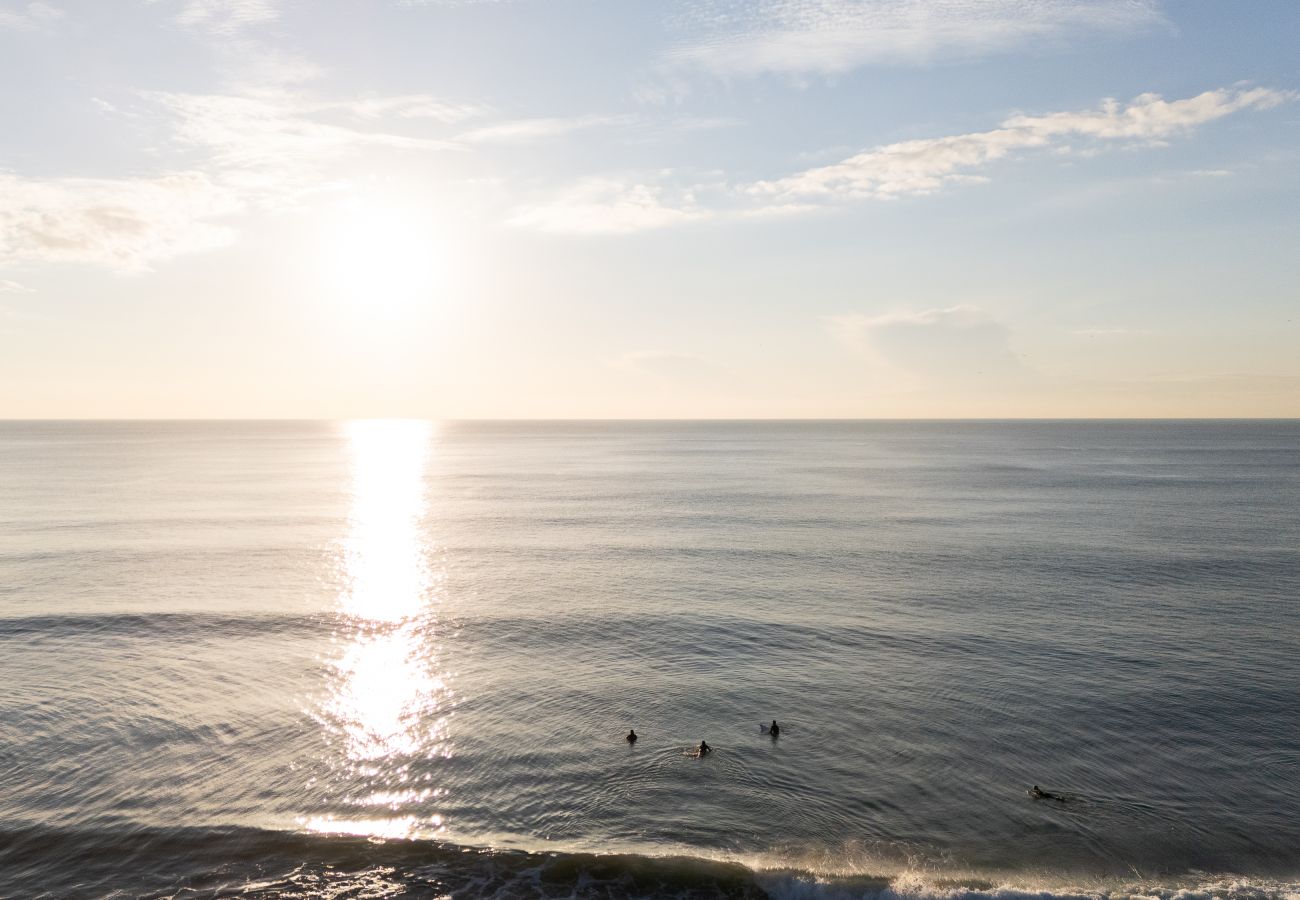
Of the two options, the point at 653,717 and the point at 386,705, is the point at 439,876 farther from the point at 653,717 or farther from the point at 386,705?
the point at 386,705

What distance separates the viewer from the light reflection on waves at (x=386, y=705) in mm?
30609

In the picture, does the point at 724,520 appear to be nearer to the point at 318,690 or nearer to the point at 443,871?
the point at 318,690

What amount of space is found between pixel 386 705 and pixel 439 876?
53.7 feet

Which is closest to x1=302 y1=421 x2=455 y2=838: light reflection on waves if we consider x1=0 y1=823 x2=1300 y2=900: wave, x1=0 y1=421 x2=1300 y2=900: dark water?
x1=0 y1=421 x2=1300 y2=900: dark water

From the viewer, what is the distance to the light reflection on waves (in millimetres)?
30609

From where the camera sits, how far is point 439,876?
2627 centimetres

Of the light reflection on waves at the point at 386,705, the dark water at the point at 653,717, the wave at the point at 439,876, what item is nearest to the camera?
the wave at the point at 439,876

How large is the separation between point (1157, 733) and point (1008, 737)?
287 inches

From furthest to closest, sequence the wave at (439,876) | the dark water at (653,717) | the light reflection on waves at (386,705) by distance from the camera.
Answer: the light reflection on waves at (386,705), the dark water at (653,717), the wave at (439,876)

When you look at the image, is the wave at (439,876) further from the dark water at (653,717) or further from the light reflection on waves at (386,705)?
the light reflection on waves at (386,705)

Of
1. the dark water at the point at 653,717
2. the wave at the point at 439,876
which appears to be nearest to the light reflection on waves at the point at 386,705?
the dark water at the point at 653,717

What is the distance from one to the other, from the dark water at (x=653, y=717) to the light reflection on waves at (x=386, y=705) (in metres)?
0.22

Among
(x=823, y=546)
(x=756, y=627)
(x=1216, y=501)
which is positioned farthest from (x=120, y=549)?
(x=1216, y=501)

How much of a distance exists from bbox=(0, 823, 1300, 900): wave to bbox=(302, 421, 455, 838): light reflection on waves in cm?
200
